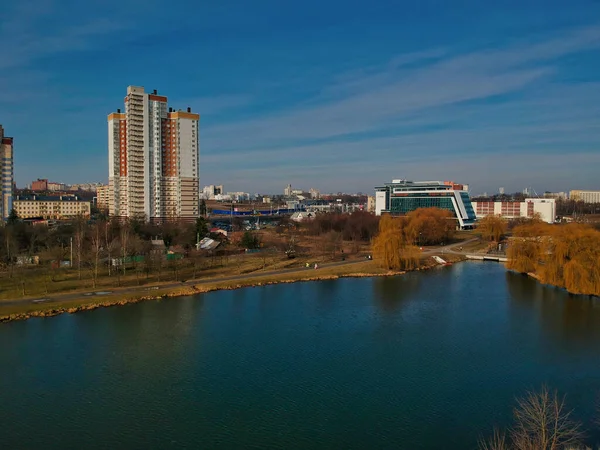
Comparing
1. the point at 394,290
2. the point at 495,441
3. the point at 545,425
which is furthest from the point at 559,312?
the point at 545,425

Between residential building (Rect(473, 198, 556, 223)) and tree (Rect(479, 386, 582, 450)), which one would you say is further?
residential building (Rect(473, 198, 556, 223))

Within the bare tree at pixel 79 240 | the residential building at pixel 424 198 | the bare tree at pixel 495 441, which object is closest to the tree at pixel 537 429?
the bare tree at pixel 495 441

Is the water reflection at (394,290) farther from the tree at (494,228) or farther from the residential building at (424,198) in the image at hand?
the residential building at (424,198)

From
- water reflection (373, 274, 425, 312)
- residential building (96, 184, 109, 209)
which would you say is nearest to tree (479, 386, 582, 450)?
water reflection (373, 274, 425, 312)

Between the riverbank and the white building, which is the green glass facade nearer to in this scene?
the riverbank

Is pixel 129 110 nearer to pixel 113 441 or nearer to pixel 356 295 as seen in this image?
pixel 356 295

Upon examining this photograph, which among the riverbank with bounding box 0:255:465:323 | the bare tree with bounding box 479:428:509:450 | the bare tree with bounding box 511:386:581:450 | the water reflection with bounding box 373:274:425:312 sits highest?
the riverbank with bounding box 0:255:465:323

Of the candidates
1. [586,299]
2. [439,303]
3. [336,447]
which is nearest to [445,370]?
[336,447]
